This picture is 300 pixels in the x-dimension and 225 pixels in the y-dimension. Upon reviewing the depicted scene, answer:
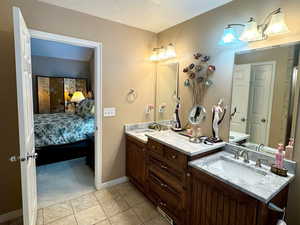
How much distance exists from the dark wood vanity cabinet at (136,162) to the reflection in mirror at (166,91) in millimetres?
707

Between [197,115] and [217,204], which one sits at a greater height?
[197,115]

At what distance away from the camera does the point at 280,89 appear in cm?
153

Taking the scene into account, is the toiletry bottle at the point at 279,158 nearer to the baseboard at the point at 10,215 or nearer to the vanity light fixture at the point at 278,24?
the vanity light fixture at the point at 278,24

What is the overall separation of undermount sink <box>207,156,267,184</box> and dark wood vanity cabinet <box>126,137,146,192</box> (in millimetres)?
991

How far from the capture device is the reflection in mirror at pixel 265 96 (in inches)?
58.0

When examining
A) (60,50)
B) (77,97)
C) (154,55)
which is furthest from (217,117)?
(60,50)

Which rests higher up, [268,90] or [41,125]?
[268,90]

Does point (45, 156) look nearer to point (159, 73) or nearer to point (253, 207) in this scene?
point (159, 73)

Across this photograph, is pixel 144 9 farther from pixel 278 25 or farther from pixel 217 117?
pixel 217 117

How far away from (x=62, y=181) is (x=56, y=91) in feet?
12.6

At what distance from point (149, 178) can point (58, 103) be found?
480 centimetres

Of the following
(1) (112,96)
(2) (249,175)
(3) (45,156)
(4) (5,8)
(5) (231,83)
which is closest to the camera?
(2) (249,175)

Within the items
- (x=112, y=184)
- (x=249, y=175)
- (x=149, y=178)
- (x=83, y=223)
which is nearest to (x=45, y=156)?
(x=112, y=184)

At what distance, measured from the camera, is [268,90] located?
5.29 feet
